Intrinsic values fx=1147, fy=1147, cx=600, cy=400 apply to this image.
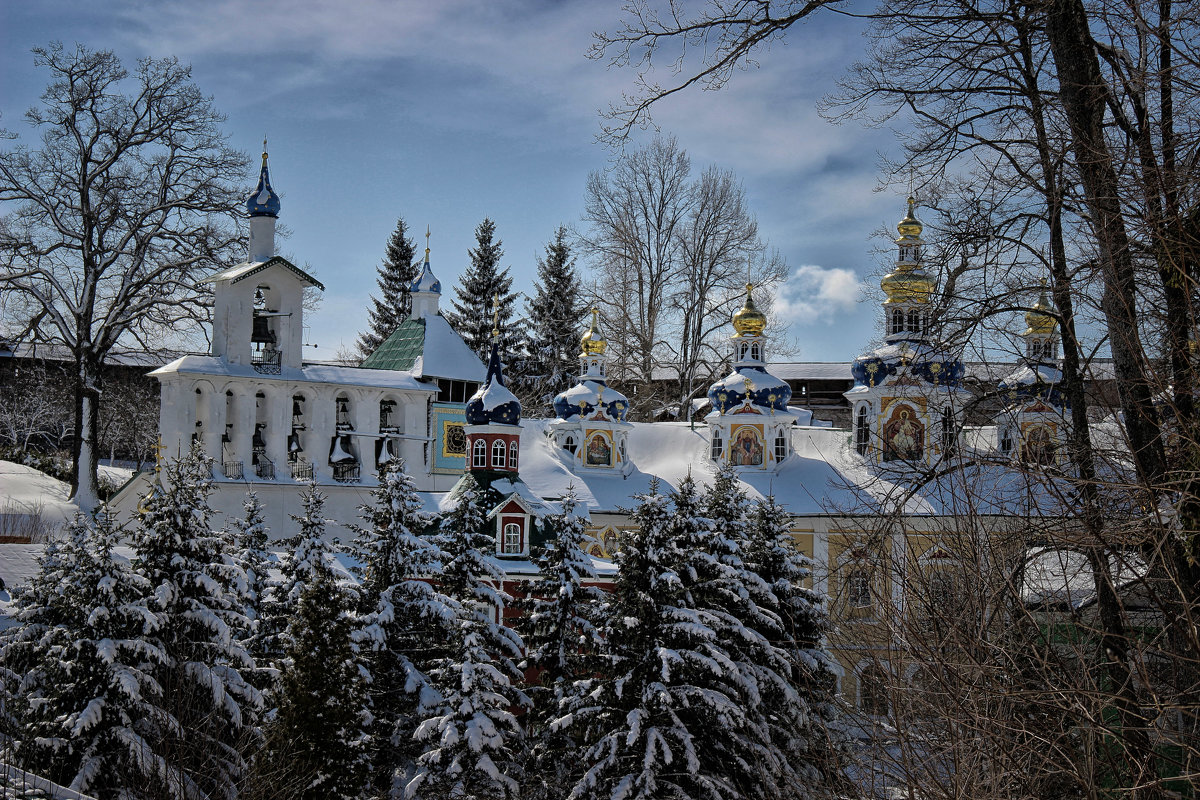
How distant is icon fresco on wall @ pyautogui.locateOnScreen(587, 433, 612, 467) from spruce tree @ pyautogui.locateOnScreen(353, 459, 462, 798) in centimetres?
1492

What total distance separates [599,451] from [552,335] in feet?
56.9

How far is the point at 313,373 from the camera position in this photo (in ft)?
102

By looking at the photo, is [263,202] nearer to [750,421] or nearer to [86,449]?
[86,449]

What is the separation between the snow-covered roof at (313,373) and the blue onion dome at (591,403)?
13.1 feet

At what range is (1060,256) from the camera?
11.2m

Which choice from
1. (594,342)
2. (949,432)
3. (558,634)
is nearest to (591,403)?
(594,342)

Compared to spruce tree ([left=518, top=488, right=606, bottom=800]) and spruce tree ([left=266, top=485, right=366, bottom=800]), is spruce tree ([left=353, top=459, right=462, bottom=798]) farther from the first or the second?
spruce tree ([left=518, top=488, right=606, bottom=800])

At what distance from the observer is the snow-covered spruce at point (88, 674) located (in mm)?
13156

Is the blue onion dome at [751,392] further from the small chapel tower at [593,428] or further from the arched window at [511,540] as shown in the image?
the arched window at [511,540]

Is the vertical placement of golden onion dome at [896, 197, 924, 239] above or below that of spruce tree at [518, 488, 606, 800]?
above

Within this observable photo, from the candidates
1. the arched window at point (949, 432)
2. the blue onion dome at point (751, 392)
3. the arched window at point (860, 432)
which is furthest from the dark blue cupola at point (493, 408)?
the arched window at point (949, 432)

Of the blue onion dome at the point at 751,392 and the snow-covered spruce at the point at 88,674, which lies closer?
the snow-covered spruce at the point at 88,674

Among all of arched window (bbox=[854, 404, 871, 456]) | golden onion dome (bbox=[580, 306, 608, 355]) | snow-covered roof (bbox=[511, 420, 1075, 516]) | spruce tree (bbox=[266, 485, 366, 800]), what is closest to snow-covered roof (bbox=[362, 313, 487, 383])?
snow-covered roof (bbox=[511, 420, 1075, 516])

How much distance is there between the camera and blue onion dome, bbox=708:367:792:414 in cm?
3334
